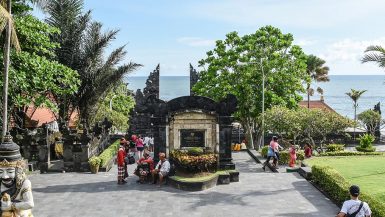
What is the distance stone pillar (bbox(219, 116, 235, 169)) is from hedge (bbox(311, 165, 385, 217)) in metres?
4.21

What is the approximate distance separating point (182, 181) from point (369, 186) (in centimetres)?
785

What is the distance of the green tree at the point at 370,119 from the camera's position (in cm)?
4538

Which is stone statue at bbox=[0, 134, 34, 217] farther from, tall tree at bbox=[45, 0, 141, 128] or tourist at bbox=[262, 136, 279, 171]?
tall tree at bbox=[45, 0, 141, 128]

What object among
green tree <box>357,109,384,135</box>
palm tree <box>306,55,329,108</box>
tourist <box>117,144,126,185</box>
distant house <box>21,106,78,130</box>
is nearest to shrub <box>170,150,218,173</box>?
tourist <box>117,144,126,185</box>

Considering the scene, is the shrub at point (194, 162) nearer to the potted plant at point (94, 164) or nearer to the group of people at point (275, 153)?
the group of people at point (275, 153)

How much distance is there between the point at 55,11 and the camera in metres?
31.4

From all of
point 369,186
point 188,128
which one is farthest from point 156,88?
point 369,186

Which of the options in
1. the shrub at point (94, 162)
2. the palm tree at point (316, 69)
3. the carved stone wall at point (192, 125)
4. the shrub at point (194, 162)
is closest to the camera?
the shrub at point (194, 162)

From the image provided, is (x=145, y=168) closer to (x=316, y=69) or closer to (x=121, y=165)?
(x=121, y=165)

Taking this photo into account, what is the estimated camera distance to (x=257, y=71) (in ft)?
123

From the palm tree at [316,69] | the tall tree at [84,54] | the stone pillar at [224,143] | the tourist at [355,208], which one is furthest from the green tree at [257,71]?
the tourist at [355,208]

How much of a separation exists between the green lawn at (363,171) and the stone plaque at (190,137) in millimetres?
7236

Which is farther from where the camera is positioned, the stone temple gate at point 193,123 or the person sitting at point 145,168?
the stone temple gate at point 193,123

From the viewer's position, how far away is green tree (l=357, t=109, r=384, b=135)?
4538 cm
